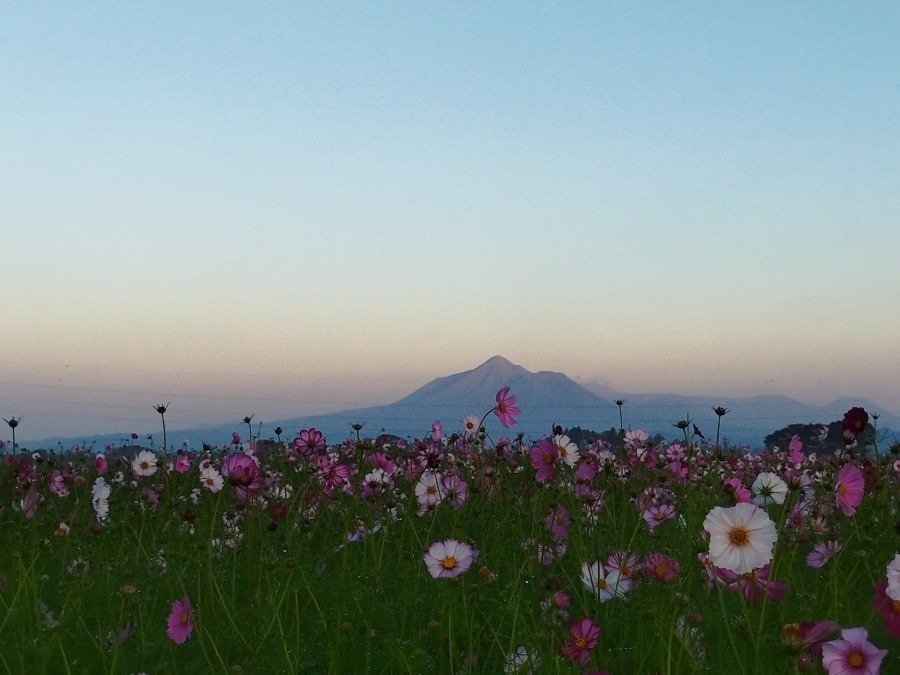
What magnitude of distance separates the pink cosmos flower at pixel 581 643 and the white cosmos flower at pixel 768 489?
91 cm

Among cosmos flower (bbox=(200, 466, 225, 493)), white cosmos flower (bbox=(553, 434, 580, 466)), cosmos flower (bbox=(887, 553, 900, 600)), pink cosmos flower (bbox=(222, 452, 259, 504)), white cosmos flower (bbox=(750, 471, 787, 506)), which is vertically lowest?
cosmos flower (bbox=(887, 553, 900, 600))

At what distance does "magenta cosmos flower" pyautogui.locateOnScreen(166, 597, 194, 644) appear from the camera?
3.08m

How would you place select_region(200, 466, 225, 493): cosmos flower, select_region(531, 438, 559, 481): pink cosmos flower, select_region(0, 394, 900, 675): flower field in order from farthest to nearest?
select_region(200, 466, 225, 493): cosmos flower
select_region(531, 438, 559, 481): pink cosmos flower
select_region(0, 394, 900, 675): flower field

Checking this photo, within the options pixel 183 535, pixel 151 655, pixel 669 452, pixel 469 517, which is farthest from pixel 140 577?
pixel 669 452

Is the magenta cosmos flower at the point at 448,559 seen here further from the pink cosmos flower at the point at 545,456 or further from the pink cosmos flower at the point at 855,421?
the pink cosmos flower at the point at 855,421

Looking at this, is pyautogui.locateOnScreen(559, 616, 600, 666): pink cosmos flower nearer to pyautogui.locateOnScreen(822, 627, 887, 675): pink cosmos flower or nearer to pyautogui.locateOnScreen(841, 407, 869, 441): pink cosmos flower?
pyautogui.locateOnScreen(822, 627, 887, 675): pink cosmos flower

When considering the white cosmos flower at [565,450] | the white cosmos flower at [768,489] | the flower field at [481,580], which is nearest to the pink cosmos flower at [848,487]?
the flower field at [481,580]

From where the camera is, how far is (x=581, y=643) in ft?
9.20

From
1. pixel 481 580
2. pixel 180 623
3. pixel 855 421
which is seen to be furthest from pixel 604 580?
pixel 180 623

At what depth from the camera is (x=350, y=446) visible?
9.15 m

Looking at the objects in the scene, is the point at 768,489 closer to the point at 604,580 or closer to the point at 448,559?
the point at 604,580

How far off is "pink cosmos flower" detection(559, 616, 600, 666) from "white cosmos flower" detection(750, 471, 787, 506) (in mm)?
914

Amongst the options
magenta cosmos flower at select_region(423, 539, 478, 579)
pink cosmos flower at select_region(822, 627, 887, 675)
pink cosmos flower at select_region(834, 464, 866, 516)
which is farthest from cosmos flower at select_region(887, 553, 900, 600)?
magenta cosmos flower at select_region(423, 539, 478, 579)

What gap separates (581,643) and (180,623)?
137 centimetres
